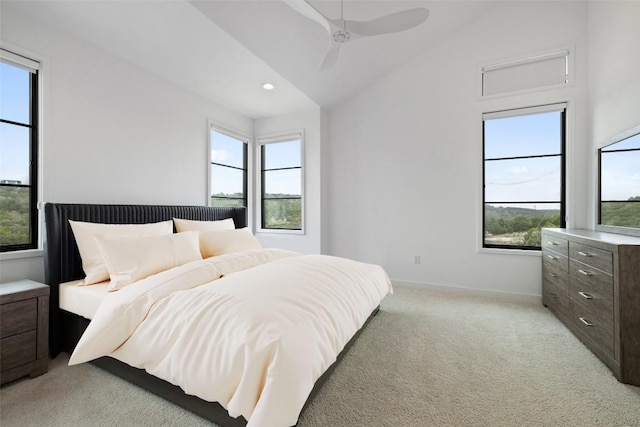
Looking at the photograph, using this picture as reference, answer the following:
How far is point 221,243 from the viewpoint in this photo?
3.03 m

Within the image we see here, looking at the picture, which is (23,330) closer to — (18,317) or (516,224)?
(18,317)

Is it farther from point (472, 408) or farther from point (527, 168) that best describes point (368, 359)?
point (527, 168)

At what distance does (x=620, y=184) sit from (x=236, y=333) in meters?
3.38

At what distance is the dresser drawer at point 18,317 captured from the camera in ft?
5.72

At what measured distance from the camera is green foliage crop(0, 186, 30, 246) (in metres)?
2.20

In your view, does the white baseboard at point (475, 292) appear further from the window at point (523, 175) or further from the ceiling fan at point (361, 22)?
the ceiling fan at point (361, 22)

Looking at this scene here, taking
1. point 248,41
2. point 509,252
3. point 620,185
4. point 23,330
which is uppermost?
point 248,41

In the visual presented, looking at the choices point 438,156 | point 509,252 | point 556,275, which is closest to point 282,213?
point 438,156

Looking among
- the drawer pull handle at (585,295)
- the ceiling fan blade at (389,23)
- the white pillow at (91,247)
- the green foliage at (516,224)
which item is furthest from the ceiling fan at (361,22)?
the green foliage at (516,224)

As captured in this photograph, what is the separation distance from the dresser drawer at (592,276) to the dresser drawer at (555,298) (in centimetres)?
31

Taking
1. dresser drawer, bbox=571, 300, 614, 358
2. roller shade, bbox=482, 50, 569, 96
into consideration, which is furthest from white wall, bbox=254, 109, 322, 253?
dresser drawer, bbox=571, 300, 614, 358

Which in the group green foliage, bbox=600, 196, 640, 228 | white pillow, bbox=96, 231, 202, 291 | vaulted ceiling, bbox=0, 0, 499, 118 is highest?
vaulted ceiling, bbox=0, 0, 499, 118

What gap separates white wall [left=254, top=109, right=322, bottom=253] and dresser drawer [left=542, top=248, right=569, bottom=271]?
111 inches

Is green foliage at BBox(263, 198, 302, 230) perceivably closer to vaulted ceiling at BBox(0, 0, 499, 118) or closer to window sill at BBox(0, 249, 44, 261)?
vaulted ceiling at BBox(0, 0, 499, 118)
